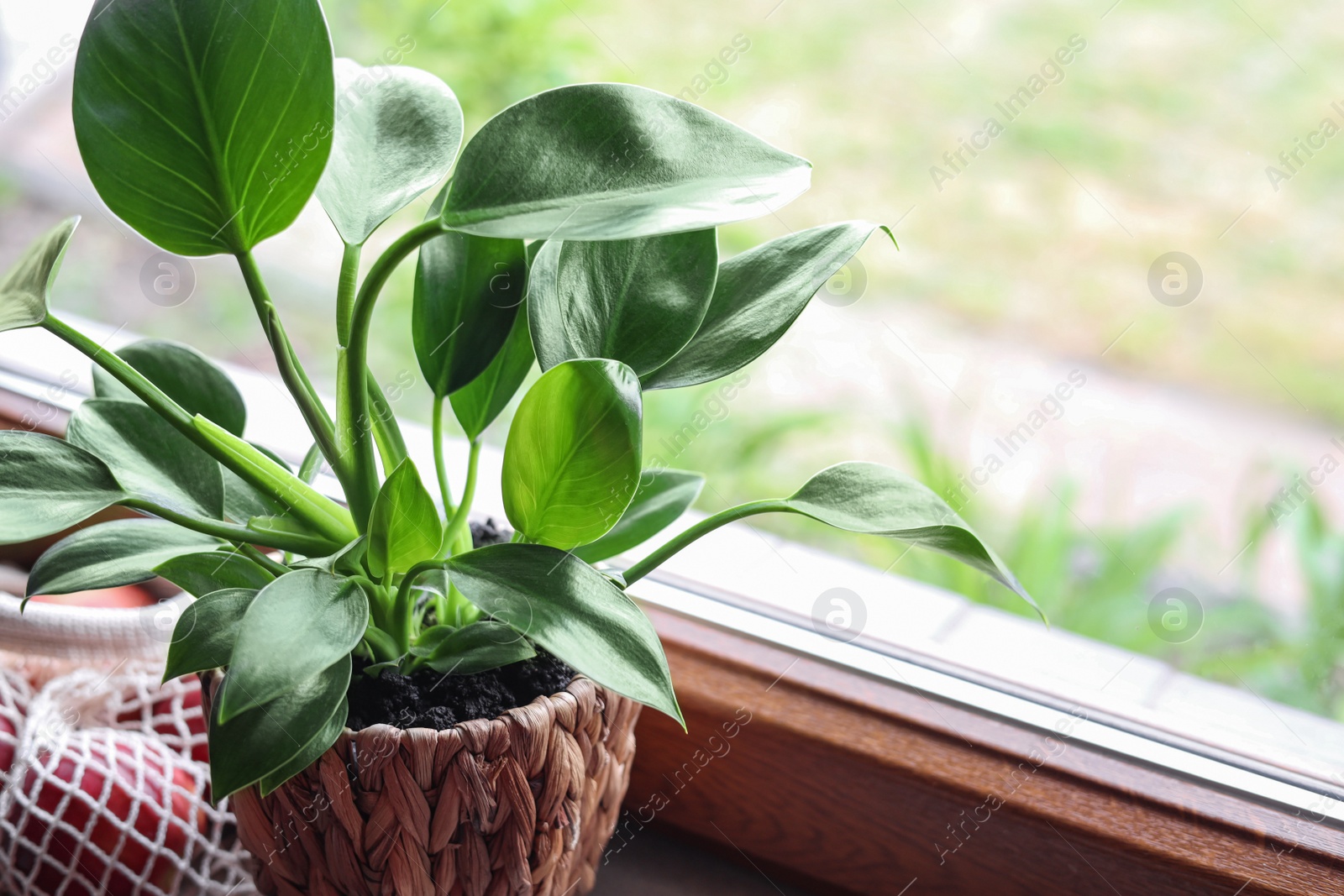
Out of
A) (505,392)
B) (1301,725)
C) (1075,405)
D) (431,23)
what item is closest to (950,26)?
(1075,405)

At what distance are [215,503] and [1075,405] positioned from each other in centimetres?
120

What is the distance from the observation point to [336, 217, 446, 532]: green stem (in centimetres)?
38

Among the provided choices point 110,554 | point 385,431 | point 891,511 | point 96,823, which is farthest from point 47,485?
point 891,511

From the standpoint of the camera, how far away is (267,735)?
0.37m

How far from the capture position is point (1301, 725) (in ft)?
2.41

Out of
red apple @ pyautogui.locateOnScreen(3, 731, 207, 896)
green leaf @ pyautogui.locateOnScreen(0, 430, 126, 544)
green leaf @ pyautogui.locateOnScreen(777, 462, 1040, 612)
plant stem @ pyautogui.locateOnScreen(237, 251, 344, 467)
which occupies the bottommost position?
red apple @ pyautogui.locateOnScreen(3, 731, 207, 896)

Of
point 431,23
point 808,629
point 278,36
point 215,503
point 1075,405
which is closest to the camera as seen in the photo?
point 278,36

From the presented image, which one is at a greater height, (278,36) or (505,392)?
(278,36)

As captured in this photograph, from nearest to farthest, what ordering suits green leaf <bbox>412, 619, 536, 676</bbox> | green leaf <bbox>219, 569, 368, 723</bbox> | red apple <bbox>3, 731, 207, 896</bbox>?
green leaf <bbox>219, 569, 368, 723</bbox> < green leaf <bbox>412, 619, 536, 676</bbox> < red apple <bbox>3, 731, 207, 896</bbox>

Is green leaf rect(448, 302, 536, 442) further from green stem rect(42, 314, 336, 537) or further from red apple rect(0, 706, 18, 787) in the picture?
red apple rect(0, 706, 18, 787)

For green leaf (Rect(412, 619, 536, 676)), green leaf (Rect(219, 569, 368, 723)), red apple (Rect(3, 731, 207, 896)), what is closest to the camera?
green leaf (Rect(219, 569, 368, 723))

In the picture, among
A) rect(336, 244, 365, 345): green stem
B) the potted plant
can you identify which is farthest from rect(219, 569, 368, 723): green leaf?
rect(336, 244, 365, 345): green stem

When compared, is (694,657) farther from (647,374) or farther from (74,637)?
(74,637)

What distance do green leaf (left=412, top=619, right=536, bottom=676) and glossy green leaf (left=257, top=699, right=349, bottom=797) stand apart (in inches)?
2.4
